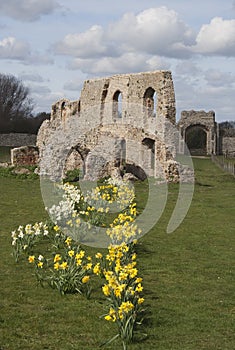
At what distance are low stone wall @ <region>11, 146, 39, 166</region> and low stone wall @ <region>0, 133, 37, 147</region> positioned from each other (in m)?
25.2

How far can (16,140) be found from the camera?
50.0 m

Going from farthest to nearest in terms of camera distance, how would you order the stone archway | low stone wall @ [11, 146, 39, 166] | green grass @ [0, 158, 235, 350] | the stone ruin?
the stone archway → low stone wall @ [11, 146, 39, 166] → the stone ruin → green grass @ [0, 158, 235, 350]

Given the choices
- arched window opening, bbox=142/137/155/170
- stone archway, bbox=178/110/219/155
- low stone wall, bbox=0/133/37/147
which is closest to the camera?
arched window opening, bbox=142/137/155/170

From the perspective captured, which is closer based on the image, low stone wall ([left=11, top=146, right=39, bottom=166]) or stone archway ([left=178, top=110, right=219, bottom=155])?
low stone wall ([left=11, top=146, right=39, bottom=166])

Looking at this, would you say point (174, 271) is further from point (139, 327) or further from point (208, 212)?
point (208, 212)

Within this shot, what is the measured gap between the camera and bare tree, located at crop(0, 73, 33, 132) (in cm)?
5853

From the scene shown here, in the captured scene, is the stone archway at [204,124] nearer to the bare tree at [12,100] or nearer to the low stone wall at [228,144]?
→ the low stone wall at [228,144]

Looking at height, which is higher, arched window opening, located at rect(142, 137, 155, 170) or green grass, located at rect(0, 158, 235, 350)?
arched window opening, located at rect(142, 137, 155, 170)

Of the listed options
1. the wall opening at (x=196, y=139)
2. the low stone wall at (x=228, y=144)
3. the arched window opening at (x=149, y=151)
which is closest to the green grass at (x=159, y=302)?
the arched window opening at (x=149, y=151)

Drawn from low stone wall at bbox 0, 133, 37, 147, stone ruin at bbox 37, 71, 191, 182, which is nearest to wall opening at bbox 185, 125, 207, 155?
low stone wall at bbox 0, 133, 37, 147

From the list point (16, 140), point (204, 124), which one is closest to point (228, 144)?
point (204, 124)

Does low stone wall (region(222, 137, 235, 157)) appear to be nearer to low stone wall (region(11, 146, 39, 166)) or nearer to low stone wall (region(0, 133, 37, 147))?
low stone wall (region(0, 133, 37, 147))

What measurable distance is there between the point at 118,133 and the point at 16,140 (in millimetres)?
26743

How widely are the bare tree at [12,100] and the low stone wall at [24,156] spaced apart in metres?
33.3
